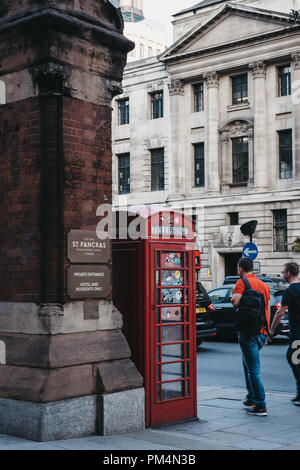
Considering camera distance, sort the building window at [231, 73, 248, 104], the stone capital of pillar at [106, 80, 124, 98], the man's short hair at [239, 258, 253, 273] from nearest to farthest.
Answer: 1. the stone capital of pillar at [106, 80, 124, 98]
2. the man's short hair at [239, 258, 253, 273]
3. the building window at [231, 73, 248, 104]

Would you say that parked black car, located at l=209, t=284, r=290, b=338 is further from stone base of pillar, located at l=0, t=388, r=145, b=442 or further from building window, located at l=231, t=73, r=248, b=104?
building window, located at l=231, t=73, r=248, b=104

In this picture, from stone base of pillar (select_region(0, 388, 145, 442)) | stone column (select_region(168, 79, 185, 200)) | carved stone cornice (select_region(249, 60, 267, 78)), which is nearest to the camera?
stone base of pillar (select_region(0, 388, 145, 442))

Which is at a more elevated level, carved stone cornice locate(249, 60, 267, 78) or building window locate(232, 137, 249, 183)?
carved stone cornice locate(249, 60, 267, 78)

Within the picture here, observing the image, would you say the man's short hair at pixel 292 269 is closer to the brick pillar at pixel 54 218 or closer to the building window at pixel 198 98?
the brick pillar at pixel 54 218

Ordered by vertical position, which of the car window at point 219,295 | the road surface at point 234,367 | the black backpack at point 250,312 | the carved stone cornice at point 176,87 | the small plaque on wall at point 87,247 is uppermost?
the carved stone cornice at point 176,87

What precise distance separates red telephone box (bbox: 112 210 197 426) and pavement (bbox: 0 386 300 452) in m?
0.39

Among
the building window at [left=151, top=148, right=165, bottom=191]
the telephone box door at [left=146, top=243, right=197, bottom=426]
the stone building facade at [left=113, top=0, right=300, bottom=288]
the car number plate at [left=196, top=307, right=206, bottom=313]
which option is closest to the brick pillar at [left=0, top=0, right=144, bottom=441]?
the telephone box door at [left=146, top=243, right=197, bottom=426]

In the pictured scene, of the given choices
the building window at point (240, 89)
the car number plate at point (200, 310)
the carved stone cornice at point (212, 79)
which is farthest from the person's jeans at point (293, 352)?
the carved stone cornice at point (212, 79)

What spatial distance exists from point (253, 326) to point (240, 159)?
3194 centimetres

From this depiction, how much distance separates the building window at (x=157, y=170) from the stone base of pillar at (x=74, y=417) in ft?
118

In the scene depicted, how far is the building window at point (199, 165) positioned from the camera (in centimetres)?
4141

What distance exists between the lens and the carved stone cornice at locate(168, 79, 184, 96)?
4188 centimetres
